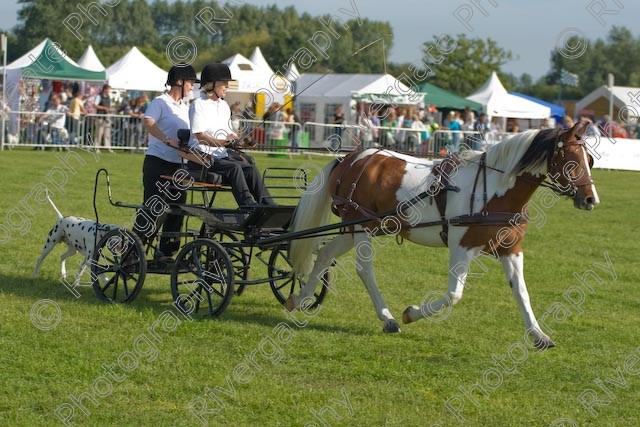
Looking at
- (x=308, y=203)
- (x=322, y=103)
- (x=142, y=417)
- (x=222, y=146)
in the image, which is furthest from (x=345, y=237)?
(x=322, y=103)

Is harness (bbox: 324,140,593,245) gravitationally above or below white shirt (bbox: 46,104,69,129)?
above

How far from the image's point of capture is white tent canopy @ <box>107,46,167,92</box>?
30984mm

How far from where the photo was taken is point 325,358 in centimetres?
690

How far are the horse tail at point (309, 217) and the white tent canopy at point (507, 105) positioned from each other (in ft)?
85.9

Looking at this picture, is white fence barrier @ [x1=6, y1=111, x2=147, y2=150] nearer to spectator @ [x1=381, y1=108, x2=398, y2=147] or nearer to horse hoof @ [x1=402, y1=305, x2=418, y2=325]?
spectator @ [x1=381, y1=108, x2=398, y2=147]

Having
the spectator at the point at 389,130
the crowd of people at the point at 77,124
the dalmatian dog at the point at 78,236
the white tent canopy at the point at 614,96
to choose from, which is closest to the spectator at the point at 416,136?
the spectator at the point at 389,130

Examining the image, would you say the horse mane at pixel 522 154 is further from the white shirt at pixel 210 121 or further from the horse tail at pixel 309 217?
the white shirt at pixel 210 121

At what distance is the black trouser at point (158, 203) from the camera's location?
8.59m

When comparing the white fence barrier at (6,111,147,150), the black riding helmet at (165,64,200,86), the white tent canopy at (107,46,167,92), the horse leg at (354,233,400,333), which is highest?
the black riding helmet at (165,64,200,86)

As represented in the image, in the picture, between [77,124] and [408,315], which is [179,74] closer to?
[408,315]

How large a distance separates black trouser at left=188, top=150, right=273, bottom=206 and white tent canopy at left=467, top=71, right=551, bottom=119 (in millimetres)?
26180

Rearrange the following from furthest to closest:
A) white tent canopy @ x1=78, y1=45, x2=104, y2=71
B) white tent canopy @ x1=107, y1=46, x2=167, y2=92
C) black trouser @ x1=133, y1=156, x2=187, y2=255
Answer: white tent canopy @ x1=78, y1=45, x2=104, y2=71 < white tent canopy @ x1=107, y1=46, x2=167, y2=92 < black trouser @ x1=133, y1=156, x2=187, y2=255

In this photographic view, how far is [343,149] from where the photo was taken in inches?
334

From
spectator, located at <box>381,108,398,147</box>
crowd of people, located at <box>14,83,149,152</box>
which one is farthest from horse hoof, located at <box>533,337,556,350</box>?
spectator, located at <box>381,108,398,147</box>
